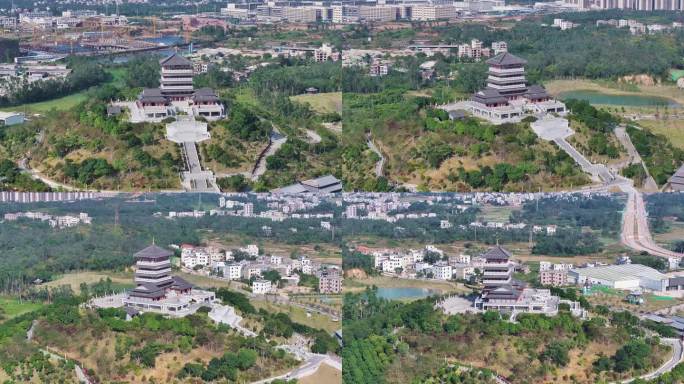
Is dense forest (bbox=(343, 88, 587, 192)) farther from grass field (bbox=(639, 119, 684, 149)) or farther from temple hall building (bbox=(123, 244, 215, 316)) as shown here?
temple hall building (bbox=(123, 244, 215, 316))

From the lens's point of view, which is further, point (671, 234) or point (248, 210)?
point (248, 210)

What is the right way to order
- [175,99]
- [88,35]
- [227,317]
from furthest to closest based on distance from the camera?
[88,35], [175,99], [227,317]

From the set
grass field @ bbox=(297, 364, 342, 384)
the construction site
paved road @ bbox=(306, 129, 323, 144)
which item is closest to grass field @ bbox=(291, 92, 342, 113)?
paved road @ bbox=(306, 129, 323, 144)

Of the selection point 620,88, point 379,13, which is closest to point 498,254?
point 620,88

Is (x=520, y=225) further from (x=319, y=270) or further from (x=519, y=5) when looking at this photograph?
(x=519, y=5)

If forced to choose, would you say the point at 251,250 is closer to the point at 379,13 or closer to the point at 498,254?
the point at 498,254
